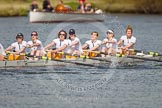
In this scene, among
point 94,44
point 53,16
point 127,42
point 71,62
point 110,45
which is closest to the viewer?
point 71,62

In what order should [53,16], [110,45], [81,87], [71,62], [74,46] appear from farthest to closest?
[53,16] → [110,45] → [74,46] → [71,62] → [81,87]

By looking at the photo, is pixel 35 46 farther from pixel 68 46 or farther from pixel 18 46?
pixel 68 46

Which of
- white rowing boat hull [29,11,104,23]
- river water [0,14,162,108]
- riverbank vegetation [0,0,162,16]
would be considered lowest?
river water [0,14,162,108]

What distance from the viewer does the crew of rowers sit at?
3659cm

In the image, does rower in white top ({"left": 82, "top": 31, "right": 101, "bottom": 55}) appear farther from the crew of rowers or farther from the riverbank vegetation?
the riverbank vegetation

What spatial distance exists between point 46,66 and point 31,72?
133 centimetres

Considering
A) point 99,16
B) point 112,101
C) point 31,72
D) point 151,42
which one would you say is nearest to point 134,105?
point 112,101

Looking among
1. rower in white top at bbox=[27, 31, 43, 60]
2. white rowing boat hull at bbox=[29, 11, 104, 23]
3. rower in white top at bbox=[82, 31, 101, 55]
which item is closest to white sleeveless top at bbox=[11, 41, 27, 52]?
rower in white top at bbox=[27, 31, 43, 60]

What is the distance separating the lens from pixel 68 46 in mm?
37406

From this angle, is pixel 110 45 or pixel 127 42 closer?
pixel 110 45

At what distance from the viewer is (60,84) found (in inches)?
1282

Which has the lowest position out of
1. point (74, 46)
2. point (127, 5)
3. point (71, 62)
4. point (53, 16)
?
point (71, 62)

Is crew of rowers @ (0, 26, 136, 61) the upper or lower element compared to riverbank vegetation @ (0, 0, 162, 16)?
lower

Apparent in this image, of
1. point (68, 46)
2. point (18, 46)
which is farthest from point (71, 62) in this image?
point (18, 46)
